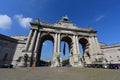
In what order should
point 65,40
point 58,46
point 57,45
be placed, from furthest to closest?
1. point 65,40
2. point 57,45
3. point 58,46

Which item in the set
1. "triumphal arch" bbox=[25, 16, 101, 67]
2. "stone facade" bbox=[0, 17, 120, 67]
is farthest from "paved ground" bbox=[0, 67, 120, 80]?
"triumphal arch" bbox=[25, 16, 101, 67]

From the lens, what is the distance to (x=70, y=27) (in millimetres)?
55781

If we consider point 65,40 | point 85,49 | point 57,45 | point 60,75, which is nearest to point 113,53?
point 85,49

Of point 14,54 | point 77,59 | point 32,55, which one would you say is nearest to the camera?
point 32,55

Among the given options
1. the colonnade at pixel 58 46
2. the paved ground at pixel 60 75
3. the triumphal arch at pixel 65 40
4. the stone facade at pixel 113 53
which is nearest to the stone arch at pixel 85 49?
the triumphal arch at pixel 65 40

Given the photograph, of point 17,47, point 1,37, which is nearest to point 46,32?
point 17,47

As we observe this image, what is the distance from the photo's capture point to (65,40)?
59062mm

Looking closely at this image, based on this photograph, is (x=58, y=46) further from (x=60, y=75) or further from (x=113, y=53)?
(x=113, y=53)

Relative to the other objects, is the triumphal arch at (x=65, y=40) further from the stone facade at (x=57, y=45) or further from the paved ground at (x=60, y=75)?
the paved ground at (x=60, y=75)

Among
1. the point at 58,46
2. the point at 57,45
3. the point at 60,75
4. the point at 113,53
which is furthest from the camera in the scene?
the point at 113,53

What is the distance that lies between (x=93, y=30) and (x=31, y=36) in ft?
110

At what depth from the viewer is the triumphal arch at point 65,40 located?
45375 millimetres

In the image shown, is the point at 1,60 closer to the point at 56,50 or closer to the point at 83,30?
the point at 56,50

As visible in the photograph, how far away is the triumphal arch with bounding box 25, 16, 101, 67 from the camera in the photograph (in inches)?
1786
